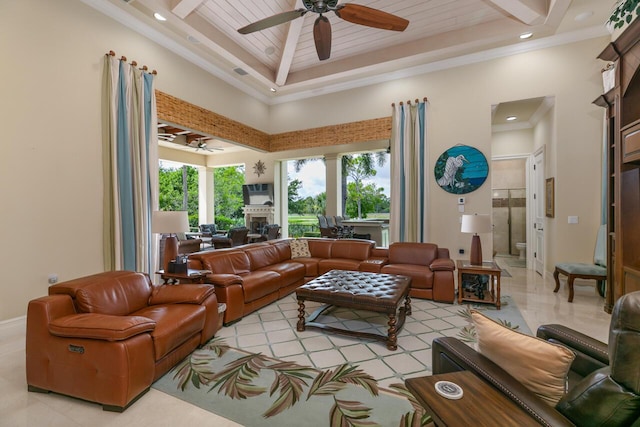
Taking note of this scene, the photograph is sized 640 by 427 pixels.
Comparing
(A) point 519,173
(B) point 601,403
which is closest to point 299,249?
(B) point 601,403

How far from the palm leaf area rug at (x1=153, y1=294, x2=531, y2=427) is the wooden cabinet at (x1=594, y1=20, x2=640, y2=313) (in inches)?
48.5

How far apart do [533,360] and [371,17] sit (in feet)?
11.5

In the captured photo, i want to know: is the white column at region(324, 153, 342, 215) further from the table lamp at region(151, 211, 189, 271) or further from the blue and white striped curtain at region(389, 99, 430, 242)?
the table lamp at region(151, 211, 189, 271)

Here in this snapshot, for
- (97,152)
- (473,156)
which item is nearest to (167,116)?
(97,152)

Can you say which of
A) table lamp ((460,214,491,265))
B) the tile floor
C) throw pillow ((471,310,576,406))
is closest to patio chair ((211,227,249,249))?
the tile floor

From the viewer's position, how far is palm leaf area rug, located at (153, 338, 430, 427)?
1.81 metres

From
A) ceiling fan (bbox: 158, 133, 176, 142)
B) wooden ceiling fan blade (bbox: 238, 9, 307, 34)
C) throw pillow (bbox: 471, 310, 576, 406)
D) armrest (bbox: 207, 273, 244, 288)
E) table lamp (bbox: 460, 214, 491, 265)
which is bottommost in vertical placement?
armrest (bbox: 207, 273, 244, 288)

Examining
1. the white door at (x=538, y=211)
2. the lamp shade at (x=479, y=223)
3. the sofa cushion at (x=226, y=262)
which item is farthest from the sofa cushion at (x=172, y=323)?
the white door at (x=538, y=211)

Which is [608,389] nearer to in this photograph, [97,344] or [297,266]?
[97,344]

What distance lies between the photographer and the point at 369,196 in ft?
31.1

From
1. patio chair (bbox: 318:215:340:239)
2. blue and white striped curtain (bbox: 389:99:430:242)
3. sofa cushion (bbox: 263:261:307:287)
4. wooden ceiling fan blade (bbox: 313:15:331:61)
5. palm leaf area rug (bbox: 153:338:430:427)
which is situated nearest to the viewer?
palm leaf area rug (bbox: 153:338:430:427)

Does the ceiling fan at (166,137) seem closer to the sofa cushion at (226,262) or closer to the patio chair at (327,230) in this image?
the patio chair at (327,230)

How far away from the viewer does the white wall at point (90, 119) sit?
9.99ft

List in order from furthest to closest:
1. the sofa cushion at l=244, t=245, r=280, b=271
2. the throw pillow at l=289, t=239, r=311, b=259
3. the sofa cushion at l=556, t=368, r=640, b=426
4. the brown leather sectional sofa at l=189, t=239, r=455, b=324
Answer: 1. the throw pillow at l=289, t=239, r=311, b=259
2. the sofa cushion at l=244, t=245, r=280, b=271
3. the brown leather sectional sofa at l=189, t=239, r=455, b=324
4. the sofa cushion at l=556, t=368, r=640, b=426
